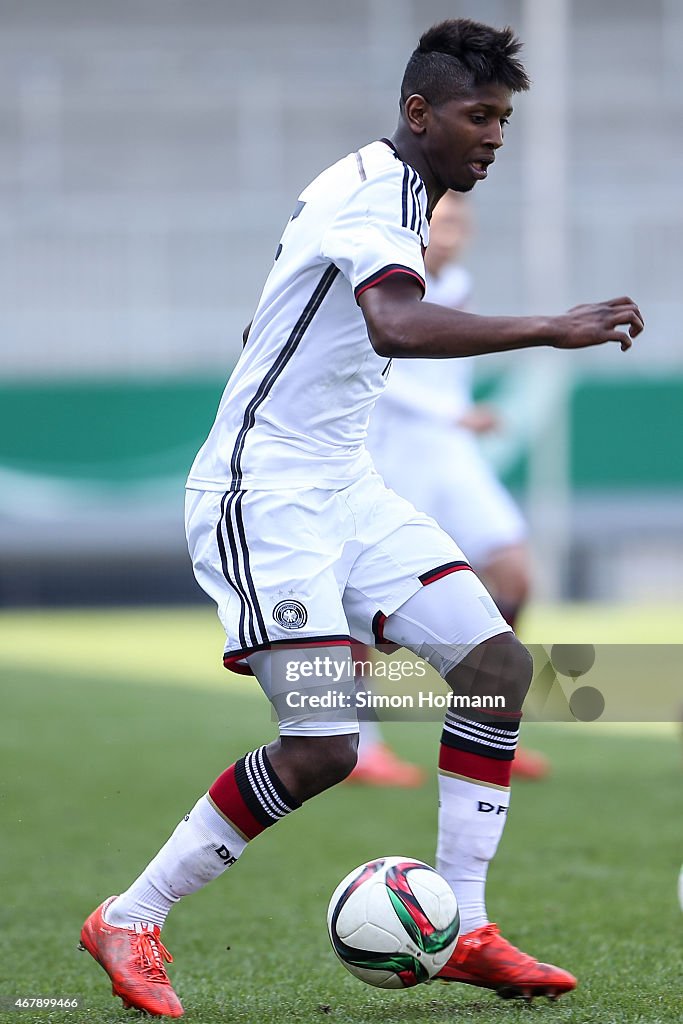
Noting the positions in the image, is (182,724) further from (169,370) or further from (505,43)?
(169,370)

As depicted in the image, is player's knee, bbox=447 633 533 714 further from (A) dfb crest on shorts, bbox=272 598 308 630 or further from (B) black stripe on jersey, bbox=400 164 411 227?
(B) black stripe on jersey, bbox=400 164 411 227

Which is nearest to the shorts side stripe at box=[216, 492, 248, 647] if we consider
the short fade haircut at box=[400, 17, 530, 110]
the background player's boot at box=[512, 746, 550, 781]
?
the short fade haircut at box=[400, 17, 530, 110]

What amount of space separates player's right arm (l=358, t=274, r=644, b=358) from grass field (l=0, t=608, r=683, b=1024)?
135 centimetres

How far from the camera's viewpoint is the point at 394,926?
3033 mm

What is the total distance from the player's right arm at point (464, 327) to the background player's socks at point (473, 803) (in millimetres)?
948

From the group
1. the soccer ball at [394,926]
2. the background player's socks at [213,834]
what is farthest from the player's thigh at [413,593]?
the soccer ball at [394,926]

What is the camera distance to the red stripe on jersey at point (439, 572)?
3.25 m

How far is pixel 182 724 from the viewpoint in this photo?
7949 mm

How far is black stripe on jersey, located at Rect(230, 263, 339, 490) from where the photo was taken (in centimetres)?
313

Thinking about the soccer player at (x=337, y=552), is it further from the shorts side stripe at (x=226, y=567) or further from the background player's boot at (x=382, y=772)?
the background player's boot at (x=382, y=772)

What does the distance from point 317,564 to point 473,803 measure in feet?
2.21

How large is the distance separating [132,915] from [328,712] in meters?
0.64

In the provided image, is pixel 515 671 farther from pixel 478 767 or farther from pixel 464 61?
pixel 464 61

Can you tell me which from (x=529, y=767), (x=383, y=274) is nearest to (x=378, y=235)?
(x=383, y=274)
